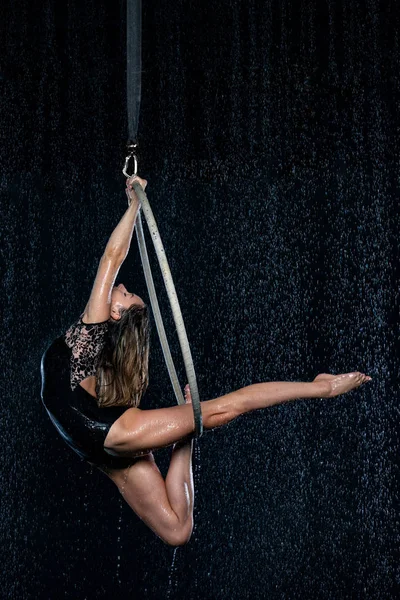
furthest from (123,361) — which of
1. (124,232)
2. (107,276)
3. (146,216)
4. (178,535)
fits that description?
(178,535)

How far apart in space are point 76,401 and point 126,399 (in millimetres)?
197

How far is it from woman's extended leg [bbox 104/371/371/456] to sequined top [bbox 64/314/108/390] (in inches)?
9.3

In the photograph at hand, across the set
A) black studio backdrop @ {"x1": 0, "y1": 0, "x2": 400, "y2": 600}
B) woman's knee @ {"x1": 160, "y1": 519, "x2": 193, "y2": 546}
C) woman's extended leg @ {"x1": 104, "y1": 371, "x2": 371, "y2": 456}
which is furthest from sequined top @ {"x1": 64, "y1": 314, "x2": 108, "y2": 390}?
black studio backdrop @ {"x1": 0, "y1": 0, "x2": 400, "y2": 600}

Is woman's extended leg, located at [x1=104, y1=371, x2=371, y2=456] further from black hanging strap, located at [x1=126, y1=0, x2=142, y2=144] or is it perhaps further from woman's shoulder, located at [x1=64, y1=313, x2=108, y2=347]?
black hanging strap, located at [x1=126, y1=0, x2=142, y2=144]

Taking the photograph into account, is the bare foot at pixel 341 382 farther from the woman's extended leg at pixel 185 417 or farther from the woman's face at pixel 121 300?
the woman's face at pixel 121 300

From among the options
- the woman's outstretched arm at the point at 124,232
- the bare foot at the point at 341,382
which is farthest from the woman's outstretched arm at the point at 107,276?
the bare foot at the point at 341,382

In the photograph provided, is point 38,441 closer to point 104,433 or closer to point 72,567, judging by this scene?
point 72,567

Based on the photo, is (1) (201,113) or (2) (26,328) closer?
(2) (26,328)

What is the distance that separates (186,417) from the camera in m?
2.85

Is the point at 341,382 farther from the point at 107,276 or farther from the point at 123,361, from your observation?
the point at 107,276

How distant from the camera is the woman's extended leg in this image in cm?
284

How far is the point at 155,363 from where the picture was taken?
194 inches

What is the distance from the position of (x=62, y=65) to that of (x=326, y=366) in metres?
2.58

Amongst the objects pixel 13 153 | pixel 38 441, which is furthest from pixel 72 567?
pixel 13 153
